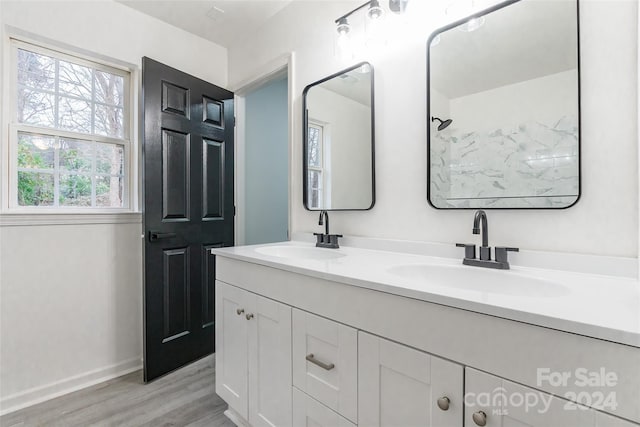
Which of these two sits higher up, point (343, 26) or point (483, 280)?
point (343, 26)

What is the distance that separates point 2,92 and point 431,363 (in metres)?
2.51

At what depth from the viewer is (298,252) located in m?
1.81

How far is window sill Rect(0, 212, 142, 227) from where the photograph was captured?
5.65 ft

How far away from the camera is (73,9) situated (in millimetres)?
1914

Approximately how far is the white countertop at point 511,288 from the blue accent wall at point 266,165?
1.37 m

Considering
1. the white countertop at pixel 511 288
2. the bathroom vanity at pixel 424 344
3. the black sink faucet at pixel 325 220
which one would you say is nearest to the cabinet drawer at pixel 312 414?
the bathroom vanity at pixel 424 344

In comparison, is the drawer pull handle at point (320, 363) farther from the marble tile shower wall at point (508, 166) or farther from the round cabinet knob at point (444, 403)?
the marble tile shower wall at point (508, 166)

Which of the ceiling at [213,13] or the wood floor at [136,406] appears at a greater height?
the ceiling at [213,13]

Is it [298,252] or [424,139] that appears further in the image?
[298,252]

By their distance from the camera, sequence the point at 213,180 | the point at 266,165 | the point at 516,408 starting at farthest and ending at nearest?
the point at 266,165, the point at 213,180, the point at 516,408

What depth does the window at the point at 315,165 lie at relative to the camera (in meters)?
1.92

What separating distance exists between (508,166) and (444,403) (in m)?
0.88

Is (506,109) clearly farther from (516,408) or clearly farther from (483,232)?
(516,408)

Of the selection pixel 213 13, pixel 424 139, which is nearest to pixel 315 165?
pixel 424 139
